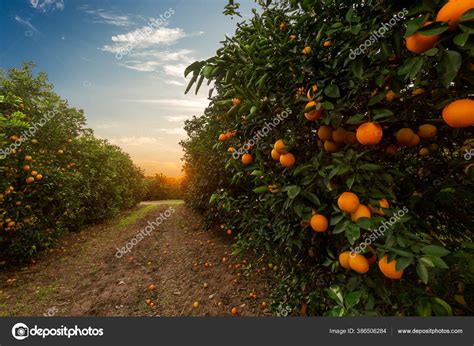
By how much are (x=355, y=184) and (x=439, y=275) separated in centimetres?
79

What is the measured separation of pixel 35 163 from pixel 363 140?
224 inches

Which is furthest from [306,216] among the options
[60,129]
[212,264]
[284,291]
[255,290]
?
[60,129]

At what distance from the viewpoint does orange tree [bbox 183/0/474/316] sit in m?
0.98

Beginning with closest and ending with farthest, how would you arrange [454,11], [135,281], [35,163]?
[454,11], [135,281], [35,163]

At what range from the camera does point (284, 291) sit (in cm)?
217

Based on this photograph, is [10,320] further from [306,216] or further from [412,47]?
[412,47]

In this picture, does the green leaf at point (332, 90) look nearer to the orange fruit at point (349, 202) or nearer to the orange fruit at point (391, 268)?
the orange fruit at point (349, 202)

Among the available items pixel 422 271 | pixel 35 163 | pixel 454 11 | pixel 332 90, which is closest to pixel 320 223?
pixel 422 271

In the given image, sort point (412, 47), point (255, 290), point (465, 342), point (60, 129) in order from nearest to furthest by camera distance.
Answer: point (412, 47) → point (465, 342) → point (255, 290) → point (60, 129)

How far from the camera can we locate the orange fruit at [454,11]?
76 centimetres

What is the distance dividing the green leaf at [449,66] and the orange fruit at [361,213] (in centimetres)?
64

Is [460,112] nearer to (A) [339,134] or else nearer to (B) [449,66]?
(B) [449,66]

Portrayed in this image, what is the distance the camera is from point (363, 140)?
121 cm

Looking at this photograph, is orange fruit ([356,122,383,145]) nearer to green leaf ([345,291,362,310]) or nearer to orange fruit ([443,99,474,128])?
orange fruit ([443,99,474,128])
